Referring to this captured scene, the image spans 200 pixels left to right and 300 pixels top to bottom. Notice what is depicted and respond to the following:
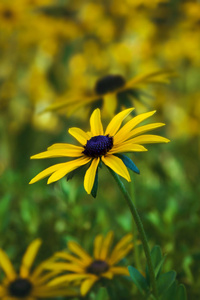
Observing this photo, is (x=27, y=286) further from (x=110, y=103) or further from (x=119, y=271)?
(x=110, y=103)

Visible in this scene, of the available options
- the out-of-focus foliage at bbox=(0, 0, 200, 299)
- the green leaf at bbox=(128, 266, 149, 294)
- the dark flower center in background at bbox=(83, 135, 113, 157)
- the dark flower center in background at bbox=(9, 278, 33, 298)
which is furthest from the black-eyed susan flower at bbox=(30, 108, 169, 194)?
the out-of-focus foliage at bbox=(0, 0, 200, 299)

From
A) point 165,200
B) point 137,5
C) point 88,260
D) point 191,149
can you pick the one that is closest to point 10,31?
point 137,5

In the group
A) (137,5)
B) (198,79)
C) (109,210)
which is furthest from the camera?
(198,79)

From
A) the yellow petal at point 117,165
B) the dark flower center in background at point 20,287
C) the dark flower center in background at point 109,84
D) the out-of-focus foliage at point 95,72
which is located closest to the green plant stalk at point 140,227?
the yellow petal at point 117,165

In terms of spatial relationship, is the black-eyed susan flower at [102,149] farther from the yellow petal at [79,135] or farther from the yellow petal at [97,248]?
the yellow petal at [97,248]

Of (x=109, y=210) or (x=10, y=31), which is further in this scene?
(x=10, y=31)

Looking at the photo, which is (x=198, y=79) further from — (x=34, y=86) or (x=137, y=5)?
(x=34, y=86)
